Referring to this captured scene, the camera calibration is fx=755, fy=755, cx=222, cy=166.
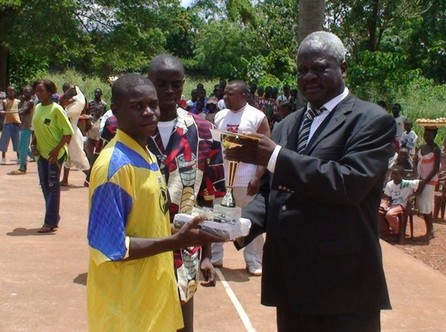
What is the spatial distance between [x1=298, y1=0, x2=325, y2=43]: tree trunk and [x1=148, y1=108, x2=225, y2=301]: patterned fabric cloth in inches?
225

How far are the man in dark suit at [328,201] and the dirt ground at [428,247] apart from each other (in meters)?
5.73

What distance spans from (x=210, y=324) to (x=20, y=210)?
5198 mm

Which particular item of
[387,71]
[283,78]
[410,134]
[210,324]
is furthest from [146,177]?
[283,78]

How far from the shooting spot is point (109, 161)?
9.53ft

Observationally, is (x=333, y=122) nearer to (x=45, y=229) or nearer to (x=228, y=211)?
(x=228, y=211)

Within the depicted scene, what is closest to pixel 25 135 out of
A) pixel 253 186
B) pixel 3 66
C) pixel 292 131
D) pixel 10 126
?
pixel 10 126

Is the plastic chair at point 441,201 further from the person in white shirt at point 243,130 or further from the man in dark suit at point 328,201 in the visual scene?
the man in dark suit at point 328,201

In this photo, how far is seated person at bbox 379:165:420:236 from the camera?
10039 millimetres

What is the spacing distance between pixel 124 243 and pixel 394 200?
309 inches

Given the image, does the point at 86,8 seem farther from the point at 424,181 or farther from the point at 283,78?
the point at 424,181

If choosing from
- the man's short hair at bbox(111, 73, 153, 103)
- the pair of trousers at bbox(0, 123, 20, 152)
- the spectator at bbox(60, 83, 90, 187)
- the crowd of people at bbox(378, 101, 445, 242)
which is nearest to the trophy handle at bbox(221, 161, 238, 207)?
the man's short hair at bbox(111, 73, 153, 103)

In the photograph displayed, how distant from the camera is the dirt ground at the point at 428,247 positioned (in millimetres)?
9094

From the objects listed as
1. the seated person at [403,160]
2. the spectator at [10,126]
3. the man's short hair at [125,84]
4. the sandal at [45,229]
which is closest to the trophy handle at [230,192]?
the man's short hair at [125,84]

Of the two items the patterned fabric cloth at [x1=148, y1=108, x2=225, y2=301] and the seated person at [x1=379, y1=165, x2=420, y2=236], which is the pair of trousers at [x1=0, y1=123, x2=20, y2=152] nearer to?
the seated person at [x1=379, y1=165, x2=420, y2=236]
